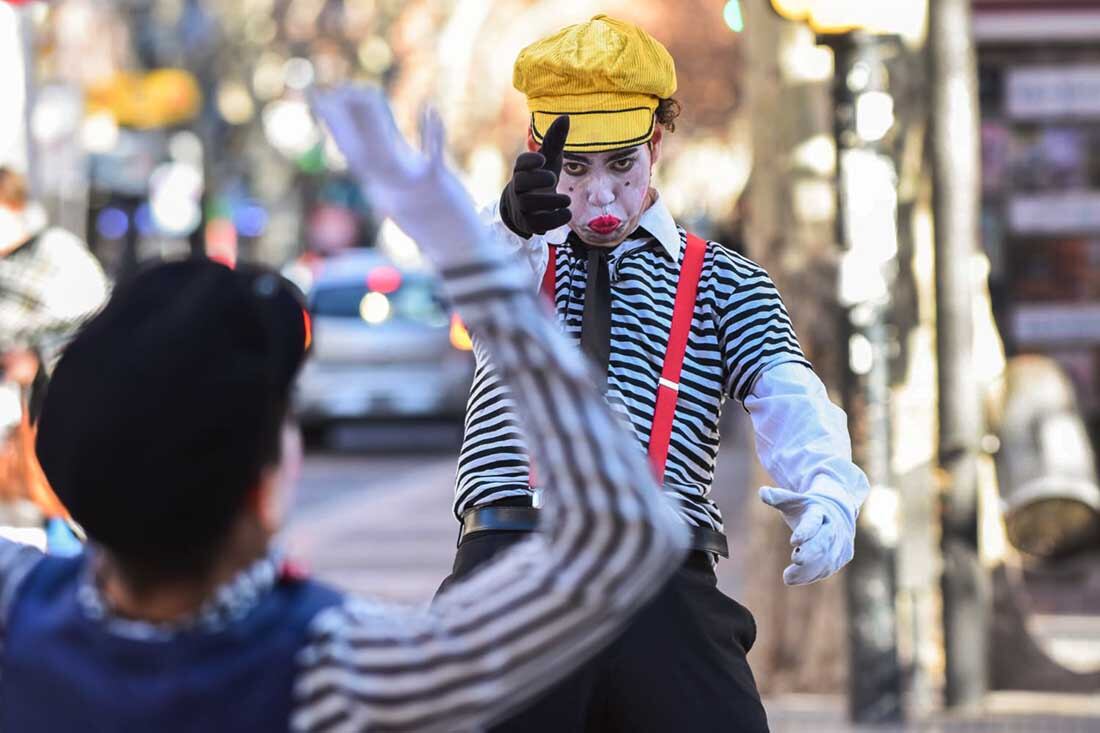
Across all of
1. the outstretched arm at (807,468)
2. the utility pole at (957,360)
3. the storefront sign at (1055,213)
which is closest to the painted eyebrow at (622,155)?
the outstretched arm at (807,468)

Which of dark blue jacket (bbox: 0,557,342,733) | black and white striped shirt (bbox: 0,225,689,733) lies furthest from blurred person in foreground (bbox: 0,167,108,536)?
black and white striped shirt (bbox: 0,225,689,733)

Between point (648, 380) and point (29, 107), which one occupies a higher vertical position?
point (29, 107)

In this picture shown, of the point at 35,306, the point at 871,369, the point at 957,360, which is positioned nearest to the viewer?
the point at 35,306

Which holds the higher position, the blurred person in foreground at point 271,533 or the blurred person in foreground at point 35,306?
the blurred person in foreground at point 271,533

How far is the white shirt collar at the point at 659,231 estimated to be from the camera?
11.0 feet

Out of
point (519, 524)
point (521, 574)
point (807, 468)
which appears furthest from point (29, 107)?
point (521, 574)

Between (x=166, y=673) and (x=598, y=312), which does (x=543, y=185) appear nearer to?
(x=598, y=312)

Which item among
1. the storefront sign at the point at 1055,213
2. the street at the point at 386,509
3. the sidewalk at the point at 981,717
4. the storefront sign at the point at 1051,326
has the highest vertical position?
the storefront sign at the point at 1055,213

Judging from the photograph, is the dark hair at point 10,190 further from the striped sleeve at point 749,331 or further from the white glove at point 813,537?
the white glove at point 813,537

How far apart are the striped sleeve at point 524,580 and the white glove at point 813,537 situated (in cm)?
87

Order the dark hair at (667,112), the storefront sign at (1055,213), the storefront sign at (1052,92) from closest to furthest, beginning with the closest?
1. the dark hair at (667,112)
2. the storefront sign at (1052,92)
3. the storefront sign at (1055,213)

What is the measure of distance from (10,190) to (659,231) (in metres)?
4.86

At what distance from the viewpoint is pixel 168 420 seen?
1970mm

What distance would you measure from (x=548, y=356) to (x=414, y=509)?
42.4ft
